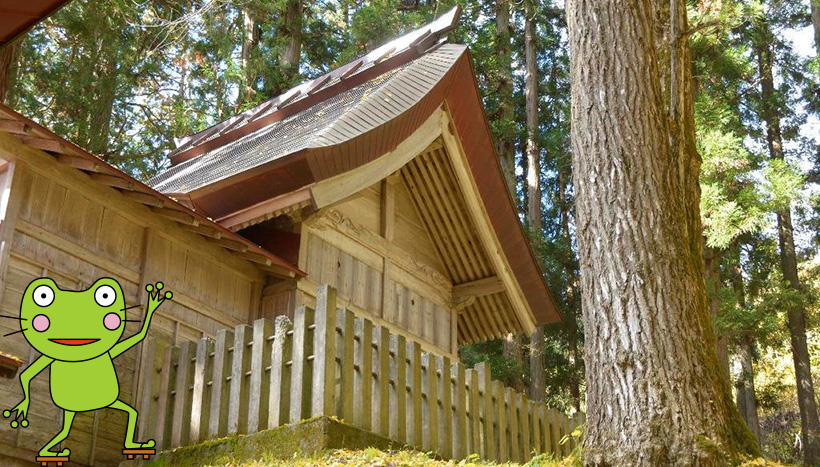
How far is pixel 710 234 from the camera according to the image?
16.0m

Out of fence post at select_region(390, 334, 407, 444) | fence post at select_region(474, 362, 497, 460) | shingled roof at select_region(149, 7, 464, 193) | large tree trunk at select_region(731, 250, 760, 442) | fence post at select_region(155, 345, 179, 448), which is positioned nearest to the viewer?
fence post at select_region(390, 334, 407, 444)

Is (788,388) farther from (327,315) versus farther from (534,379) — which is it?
(327,315)

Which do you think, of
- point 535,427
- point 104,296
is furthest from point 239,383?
point 535,427

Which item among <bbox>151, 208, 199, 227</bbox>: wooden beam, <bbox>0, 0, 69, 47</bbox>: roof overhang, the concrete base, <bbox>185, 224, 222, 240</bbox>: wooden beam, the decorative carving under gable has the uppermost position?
the decorative carving under gable

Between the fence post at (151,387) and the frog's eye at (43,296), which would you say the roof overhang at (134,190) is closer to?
the fence post at (151,387)

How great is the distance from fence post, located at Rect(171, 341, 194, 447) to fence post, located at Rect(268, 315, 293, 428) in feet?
3.12

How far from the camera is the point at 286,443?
Result: 6.49m

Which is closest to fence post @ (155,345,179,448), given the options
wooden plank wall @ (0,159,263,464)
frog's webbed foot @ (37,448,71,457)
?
wooden plank wall @ (0,159,263,464)

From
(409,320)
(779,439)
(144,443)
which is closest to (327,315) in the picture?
(144,443)

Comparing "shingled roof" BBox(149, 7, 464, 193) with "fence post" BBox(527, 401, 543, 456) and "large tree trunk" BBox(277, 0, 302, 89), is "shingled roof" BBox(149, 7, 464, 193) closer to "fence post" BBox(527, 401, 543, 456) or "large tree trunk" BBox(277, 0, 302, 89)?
"fence post" BBox(527, 401, 543, 456)

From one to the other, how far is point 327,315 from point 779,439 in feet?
78.3

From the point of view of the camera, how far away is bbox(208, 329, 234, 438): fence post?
23.0 ft

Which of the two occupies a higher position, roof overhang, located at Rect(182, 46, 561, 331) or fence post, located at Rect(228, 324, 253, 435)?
roof overhang, located at Rect(182, 46, 561, 331)

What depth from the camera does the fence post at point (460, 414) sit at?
7.70 m
